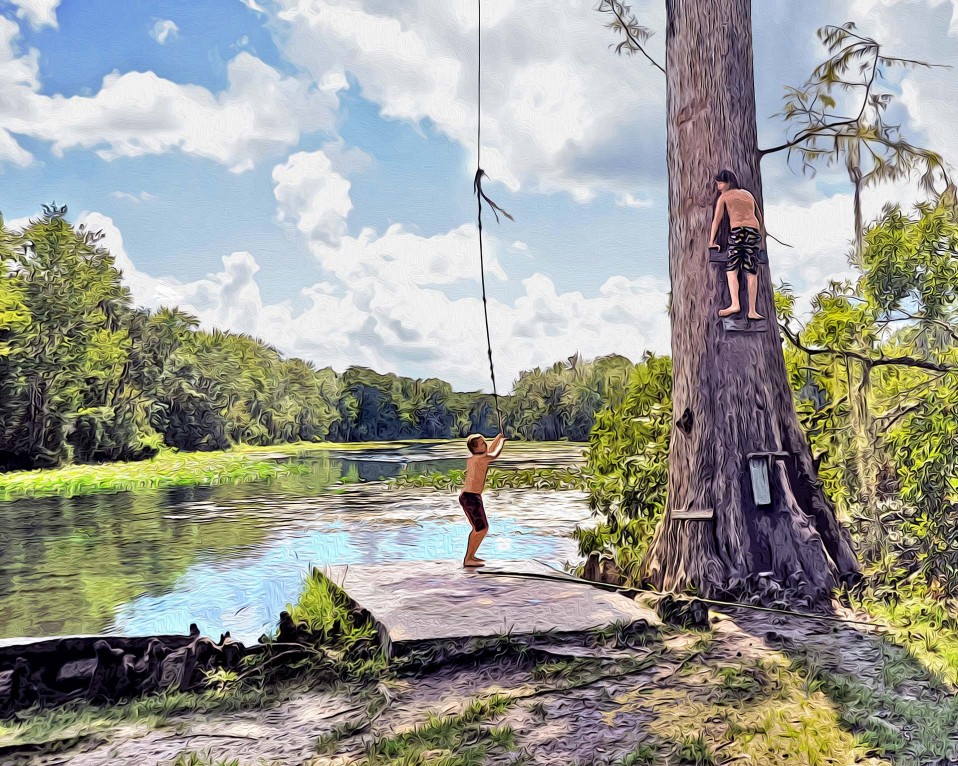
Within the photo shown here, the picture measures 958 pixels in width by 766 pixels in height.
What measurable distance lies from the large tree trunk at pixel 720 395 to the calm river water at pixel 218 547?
2258 millimetres

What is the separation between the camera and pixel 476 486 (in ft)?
21.1

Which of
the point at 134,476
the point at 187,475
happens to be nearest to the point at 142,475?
the point at 134,476

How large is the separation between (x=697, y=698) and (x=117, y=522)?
1365 centimetres

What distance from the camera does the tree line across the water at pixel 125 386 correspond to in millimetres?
23719

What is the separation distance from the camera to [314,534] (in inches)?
481

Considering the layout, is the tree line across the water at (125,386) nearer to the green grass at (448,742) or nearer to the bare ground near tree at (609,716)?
the bare ground near tree at (609,716)

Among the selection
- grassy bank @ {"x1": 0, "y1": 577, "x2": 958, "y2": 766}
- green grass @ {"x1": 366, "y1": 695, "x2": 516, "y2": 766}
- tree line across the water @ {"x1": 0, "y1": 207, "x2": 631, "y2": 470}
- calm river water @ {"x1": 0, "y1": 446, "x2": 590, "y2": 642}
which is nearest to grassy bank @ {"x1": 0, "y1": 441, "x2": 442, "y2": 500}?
tree line across the water @ {"x1": 0, "y1": 207, "x2": 631, "y2": 470}

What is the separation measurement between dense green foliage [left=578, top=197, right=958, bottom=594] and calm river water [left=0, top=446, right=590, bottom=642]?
1.80 m

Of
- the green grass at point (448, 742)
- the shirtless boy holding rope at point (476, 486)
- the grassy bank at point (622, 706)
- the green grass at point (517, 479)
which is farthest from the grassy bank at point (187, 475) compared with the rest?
the green grass at point (448, 742)

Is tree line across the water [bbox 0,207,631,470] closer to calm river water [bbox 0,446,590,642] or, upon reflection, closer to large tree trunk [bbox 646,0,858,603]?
calm river water [bbox 0,446,590,642]

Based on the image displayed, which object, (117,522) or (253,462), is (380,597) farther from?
(253,462)

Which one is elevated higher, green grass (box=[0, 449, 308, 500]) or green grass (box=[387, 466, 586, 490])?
green grass (box=[387, 466, 586, 490])

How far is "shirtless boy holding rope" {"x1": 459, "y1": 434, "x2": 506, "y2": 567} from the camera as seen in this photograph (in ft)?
20.7

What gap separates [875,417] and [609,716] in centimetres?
404
